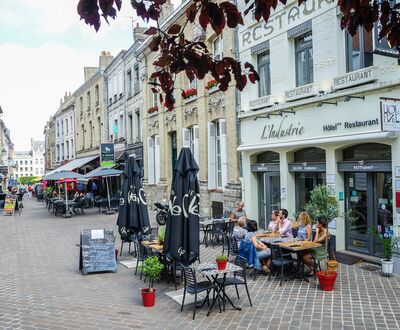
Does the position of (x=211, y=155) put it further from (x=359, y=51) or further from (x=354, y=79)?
(x=359, y=51)

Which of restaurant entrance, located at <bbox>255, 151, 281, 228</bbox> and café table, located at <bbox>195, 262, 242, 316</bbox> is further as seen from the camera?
restaurant entrance, located at <bbox>255, 151, 281, 228</bbox>

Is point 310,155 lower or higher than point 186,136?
lower

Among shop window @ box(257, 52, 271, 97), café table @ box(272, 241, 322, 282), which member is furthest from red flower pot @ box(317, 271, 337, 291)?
shop window @ box(257, 52, 271, 97)

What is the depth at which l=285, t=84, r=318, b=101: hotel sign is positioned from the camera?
1230 cm

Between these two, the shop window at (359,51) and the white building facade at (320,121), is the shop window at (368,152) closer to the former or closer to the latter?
the white building facade at (320,121)

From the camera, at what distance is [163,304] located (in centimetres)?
778

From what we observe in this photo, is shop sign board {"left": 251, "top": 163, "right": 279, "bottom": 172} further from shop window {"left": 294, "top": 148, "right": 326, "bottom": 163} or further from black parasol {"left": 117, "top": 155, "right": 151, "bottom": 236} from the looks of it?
black parasol {"left": 117, "top": 155, "right": 151, "bottom": 236}

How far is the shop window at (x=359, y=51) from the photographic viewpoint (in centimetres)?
1062

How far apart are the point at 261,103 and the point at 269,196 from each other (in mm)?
3219

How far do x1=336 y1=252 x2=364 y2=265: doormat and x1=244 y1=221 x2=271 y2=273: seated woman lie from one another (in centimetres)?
207

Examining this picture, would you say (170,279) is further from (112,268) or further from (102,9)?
(102,9)

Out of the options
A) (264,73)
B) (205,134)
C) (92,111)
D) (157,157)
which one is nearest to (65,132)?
(92,111)

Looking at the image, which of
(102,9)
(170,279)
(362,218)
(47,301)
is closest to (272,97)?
(362,218)

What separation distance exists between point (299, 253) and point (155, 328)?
3.78 metres
